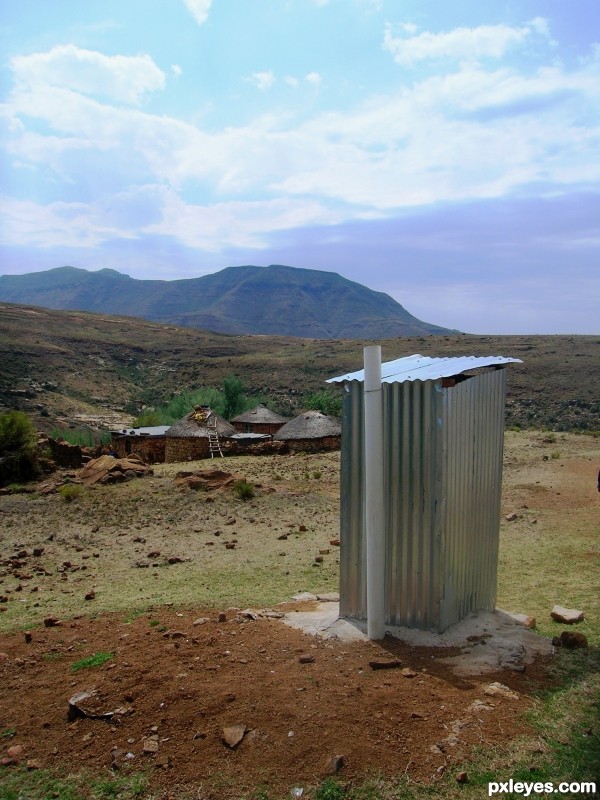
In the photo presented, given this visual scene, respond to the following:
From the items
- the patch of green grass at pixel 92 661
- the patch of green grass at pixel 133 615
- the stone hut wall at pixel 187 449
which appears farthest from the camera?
the stone hut wall at pixel 187 449

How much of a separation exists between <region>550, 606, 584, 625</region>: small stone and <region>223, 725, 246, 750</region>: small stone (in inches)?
151

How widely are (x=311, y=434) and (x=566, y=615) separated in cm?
2205

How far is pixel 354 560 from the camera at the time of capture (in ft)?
19.3

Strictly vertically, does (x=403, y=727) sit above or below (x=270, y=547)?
above

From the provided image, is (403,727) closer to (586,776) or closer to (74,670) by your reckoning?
(586,776)

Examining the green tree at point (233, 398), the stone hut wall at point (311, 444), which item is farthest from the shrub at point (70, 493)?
the green tree at point (233, 398)

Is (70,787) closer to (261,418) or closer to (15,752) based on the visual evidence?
(15,752)

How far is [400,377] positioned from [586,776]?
312cm

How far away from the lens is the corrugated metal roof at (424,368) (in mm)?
5605

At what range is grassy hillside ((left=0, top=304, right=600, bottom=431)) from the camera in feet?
153

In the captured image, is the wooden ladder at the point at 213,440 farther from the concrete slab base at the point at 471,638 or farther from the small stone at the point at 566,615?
the concrete slab base at the point at 471,638

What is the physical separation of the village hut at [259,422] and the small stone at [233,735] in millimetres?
29305

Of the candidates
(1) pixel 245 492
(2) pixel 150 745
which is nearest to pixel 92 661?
(2) pixel 150 745

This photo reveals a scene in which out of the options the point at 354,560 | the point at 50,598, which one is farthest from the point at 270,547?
the point at 354,560
